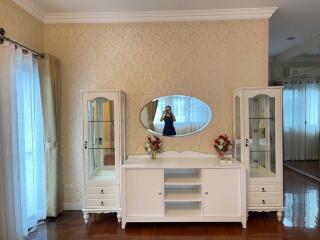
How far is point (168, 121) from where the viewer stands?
3.87 metres

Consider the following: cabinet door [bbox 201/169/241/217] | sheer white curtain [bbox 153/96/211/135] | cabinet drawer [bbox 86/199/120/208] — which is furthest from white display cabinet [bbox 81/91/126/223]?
cabinet door [bbox 201/169/241/217]

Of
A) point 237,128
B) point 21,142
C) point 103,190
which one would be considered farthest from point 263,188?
point 21,142

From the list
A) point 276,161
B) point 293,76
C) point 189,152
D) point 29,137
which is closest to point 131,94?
point 189,152

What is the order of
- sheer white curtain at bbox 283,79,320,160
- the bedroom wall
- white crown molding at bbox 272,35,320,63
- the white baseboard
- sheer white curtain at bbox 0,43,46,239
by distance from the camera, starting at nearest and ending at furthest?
sheer white curtain at bbox 0,43,46,239, the bedroom wall, the white baseboard, white crown molding at bbox 272,35,320,63, sheer white curtain at bbox 283,79,320,160

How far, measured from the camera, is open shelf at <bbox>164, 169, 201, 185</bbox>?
132 inches

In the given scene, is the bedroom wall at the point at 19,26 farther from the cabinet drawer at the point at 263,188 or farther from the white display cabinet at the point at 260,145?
the cabinet drawer at the point at 263,188

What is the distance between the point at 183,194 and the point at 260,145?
116 cm

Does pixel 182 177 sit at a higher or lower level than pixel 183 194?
higher

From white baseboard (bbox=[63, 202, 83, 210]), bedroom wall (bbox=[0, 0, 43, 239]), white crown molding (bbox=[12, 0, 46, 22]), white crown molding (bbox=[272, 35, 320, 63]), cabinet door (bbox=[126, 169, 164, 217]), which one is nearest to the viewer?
bedroom wall (bbox=[0, 0, 43, 239])

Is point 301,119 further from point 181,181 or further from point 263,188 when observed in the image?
point 181,181

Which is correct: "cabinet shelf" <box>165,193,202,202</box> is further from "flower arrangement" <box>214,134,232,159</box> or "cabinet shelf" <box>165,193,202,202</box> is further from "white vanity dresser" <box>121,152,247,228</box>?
"flower arrangement" <box>214,134,232,159</box>

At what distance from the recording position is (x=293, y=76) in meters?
6.89

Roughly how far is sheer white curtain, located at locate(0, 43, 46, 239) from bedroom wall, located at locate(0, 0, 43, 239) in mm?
151

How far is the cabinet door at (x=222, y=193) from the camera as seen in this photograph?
3309mm
